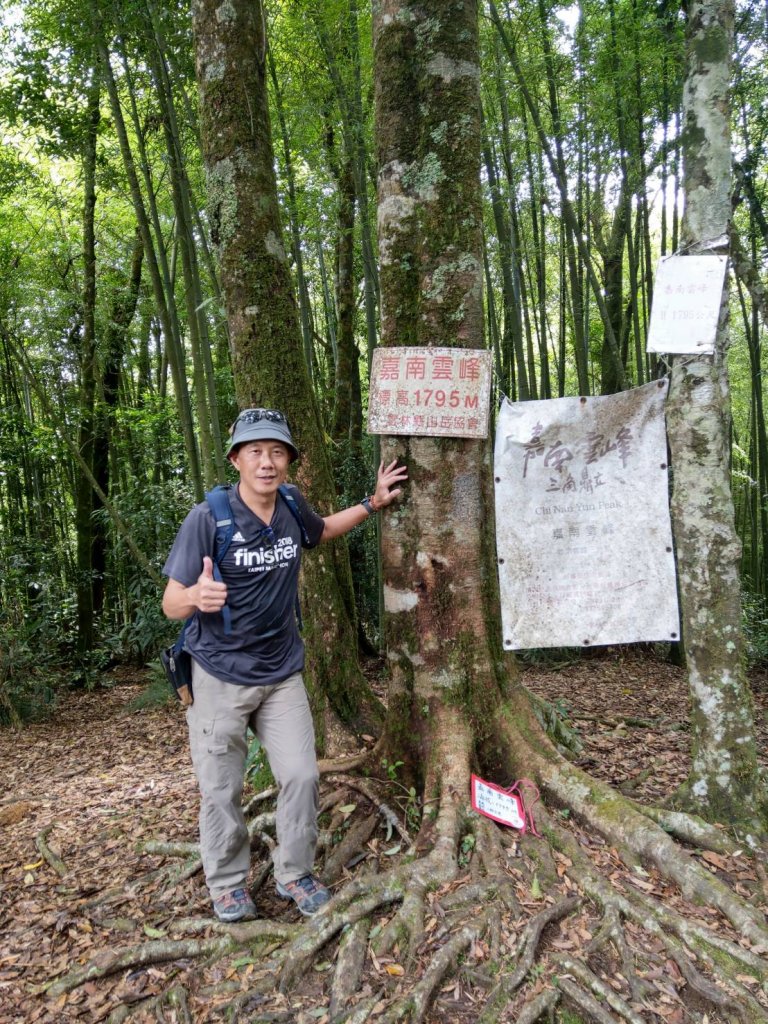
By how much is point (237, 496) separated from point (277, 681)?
2.42ft

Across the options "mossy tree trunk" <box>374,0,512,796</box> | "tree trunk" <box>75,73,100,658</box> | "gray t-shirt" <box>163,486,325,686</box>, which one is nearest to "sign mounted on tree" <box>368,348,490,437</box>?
"mossy tree trunk" <box>374,0,512,796</box>

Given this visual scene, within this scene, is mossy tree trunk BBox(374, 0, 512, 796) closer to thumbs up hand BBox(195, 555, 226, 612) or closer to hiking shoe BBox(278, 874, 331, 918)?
hiking shoe BBox(278, 874, 331, 918)

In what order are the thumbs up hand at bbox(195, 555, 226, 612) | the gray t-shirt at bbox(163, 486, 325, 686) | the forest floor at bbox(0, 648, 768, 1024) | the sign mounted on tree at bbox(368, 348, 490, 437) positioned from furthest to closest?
the sign mounted on tree at bbox(368, 348, 490, 437) < the gray t-shirt at bbox(163, 486, 325, 686) < the thumbs up hand at bbox(195, 555, 226, 612) < the forest floor at bbox(0, 648, 768, 1024)

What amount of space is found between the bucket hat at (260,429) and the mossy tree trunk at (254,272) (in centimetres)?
79

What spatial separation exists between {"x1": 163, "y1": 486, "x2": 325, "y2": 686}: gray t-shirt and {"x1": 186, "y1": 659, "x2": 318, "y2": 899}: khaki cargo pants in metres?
0.07

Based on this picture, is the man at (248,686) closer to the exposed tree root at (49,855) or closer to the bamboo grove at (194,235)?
the exposed tree root at (49,855)

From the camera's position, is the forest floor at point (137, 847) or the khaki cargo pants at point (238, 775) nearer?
the forest floor at point (137, 847)

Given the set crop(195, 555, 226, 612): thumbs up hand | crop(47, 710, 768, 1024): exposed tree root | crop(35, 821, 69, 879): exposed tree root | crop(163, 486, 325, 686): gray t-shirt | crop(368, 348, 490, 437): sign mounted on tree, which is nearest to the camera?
crop(47, 710, 768, 1024): exposed tree root

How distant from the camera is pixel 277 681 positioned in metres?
2.68

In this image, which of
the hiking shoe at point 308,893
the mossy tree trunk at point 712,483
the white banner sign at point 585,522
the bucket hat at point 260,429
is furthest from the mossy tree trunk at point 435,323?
the mossy tree trunk at point 712,483

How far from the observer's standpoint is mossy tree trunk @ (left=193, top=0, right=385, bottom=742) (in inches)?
138

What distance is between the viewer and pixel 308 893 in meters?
2.57

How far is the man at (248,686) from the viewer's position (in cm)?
260

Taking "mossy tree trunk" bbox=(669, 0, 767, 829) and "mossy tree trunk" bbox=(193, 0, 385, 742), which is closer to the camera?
"mossy tree trunk" bbox=(669, 0, 767, 829)
